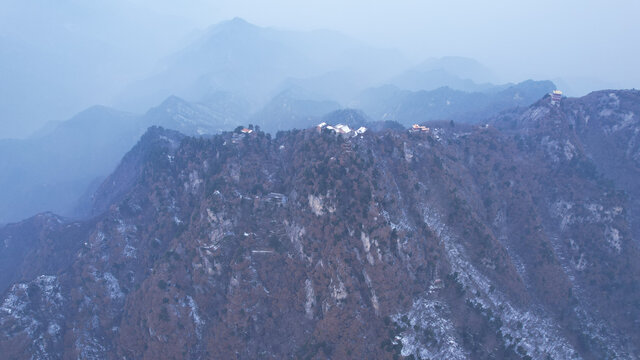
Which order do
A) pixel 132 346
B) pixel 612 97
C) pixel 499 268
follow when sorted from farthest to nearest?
pixel 612 97
pixel 499 268
pixel 132 346

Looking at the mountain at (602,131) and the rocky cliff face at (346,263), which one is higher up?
the mountain at (602,131)

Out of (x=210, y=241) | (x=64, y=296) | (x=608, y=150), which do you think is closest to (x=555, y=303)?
(x=608, y=150)

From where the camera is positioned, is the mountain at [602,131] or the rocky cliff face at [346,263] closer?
the rocky cliff face at [346,263]

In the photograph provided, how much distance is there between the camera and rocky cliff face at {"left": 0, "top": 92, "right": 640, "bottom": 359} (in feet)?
349

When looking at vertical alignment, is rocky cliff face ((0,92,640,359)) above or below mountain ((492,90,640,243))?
below

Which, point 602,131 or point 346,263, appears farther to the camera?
point 602,131

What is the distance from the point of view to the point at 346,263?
109 metres

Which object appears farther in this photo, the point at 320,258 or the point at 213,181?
the point at 213,181

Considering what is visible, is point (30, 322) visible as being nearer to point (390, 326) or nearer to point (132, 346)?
point (132, 346)

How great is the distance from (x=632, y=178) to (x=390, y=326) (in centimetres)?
13668

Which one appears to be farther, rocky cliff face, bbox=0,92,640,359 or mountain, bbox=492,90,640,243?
mountain, bbox=492,90,640,243

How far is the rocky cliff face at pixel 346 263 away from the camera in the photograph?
106250 millimetres

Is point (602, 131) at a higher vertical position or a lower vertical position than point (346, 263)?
higher

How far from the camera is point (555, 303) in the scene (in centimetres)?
11725
